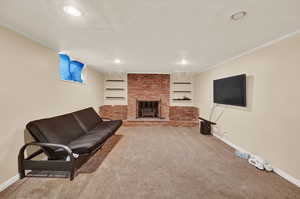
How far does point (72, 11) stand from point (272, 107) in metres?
3.16

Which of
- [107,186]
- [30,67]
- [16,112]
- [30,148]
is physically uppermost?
[30,67]

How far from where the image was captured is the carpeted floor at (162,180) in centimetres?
169

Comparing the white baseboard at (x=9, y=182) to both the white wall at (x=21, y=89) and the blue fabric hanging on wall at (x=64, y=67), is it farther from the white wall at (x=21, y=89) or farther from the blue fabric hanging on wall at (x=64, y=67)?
the blue fabric hanging on wall at (x=64, y=67)

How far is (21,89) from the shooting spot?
1989 millimetres

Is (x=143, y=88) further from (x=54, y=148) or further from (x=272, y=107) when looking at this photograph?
(x=272, y=107)

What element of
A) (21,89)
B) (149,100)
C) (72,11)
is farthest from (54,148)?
(149,100)

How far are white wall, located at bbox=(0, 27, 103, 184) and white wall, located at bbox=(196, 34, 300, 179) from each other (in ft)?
12.9

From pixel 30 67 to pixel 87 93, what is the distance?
6.91 ft

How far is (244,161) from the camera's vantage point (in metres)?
2.54

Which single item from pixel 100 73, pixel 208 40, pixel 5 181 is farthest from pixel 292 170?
pixel 100 73

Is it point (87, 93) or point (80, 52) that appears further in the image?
point (87, 93)

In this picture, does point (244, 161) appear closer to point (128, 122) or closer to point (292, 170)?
point (292, 170)

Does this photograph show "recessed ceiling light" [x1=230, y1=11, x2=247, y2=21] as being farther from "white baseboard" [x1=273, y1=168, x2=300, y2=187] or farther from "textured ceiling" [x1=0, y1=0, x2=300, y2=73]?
"white baseboard" [x1=273, y1=168, x2=300, y2=187]

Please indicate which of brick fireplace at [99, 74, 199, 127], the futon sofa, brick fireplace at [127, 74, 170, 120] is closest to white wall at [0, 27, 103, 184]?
the futon sofa
